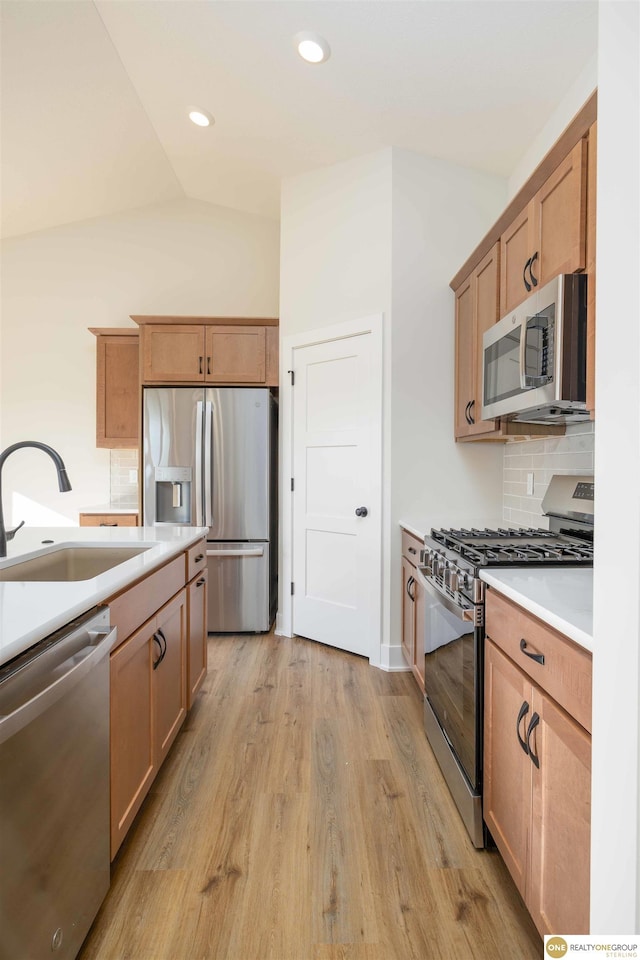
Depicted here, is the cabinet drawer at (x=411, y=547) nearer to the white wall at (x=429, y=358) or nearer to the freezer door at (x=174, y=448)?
the white wall at (x=429, y=358)

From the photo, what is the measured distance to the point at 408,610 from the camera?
271 cm

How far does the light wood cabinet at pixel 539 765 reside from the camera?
93cm

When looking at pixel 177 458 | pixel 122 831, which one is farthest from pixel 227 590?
pixel 122 831

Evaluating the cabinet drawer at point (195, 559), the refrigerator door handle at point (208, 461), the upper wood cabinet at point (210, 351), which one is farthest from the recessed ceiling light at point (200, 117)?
the cabinet drawer at point (195, 559)

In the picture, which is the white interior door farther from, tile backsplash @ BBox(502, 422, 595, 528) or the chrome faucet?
the chrome faucet

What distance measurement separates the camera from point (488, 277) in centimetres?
233

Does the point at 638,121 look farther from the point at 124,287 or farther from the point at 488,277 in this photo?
the point at 124,287

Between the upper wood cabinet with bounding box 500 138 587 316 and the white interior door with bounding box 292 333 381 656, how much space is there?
103 centimetres

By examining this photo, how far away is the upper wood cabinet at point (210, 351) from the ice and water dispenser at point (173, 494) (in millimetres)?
692

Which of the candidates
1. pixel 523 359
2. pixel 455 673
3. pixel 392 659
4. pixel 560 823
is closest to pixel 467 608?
pixel 455 673

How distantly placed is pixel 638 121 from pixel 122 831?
6.26 feet

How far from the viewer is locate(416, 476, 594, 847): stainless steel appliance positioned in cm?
148

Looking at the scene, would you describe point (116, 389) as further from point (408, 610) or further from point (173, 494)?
point (408, 610)

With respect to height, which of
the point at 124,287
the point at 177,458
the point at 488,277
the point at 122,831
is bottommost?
the point at 122,831
